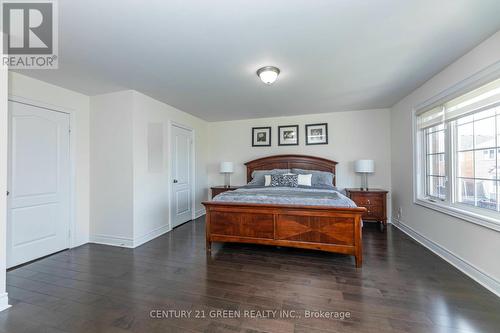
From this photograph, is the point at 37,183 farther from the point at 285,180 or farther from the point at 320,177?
the point at 320,177

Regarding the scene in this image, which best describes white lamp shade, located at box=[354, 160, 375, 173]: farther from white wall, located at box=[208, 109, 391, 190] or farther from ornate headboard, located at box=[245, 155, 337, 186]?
ornate headboard, located at box=[245, 155, 337, 186]

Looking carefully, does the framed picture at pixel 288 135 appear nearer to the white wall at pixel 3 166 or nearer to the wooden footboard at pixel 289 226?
the wooden footboard at pixel 289 226

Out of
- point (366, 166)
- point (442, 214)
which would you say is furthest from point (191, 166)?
point (442, 214)

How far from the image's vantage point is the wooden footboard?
2639 mm

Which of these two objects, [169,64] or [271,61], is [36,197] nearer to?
[169,64]

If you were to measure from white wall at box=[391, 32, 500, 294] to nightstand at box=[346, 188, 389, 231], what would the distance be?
11.4 inches

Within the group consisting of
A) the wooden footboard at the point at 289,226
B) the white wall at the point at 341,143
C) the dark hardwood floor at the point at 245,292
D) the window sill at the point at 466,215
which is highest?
the white wall at the point at 341,143

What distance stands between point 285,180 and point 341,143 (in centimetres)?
157

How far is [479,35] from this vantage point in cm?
203

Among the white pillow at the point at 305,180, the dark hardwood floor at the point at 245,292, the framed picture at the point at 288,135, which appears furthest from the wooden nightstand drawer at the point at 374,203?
the framed picture at the point at 288,135

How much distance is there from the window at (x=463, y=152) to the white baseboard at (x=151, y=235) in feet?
13.7

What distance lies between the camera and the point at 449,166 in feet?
9.13

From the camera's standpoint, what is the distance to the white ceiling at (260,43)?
1.66m

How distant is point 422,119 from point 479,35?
61.4 inches
